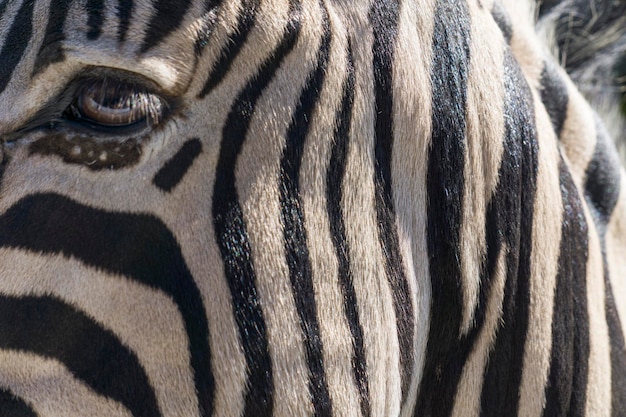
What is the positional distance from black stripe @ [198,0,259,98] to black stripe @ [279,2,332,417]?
16cm

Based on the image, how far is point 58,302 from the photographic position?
59.2 inches

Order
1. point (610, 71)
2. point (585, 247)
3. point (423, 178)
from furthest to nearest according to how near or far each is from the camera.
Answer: point (610, 71)
point (585, 247)
point (423, 178)

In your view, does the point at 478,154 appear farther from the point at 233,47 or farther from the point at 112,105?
the point at 112,105

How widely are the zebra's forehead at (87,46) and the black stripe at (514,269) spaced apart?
0.86 m

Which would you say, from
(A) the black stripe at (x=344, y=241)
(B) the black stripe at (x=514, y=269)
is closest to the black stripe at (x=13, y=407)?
(A) the black stripe at (x=344, y=241)

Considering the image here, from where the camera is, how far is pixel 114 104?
1.52 metres

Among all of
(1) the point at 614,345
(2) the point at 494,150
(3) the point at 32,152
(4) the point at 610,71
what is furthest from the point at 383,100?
→ (4) the point at 610,71

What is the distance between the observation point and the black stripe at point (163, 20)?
1.52m

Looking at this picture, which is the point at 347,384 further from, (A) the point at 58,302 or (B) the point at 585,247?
(B) the point at 585,247

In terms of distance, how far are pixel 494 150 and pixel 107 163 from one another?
0.95 metres

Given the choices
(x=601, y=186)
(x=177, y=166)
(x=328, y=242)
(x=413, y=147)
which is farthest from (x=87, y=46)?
(x=601, y=186)

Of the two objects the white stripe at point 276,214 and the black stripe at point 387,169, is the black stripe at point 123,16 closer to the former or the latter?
the white stripe at point 276,214

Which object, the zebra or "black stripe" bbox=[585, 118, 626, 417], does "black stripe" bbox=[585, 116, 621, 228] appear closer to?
"black stripe" bbox=[585, 118, 626, 417]

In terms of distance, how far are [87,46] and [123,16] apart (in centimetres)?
9
